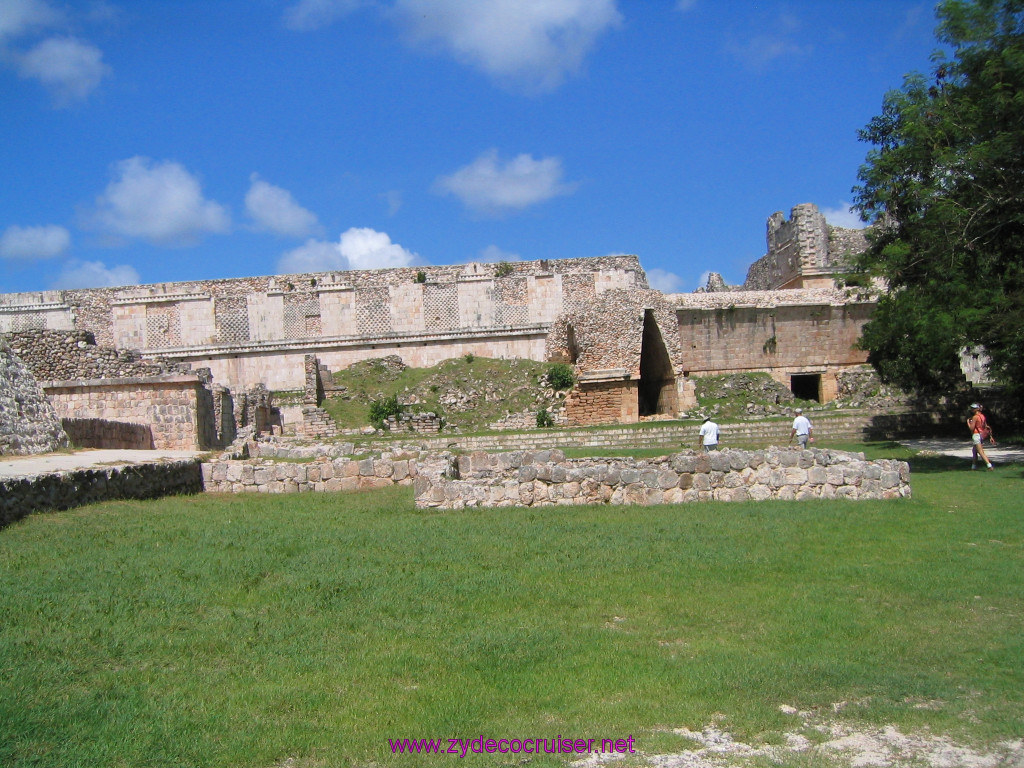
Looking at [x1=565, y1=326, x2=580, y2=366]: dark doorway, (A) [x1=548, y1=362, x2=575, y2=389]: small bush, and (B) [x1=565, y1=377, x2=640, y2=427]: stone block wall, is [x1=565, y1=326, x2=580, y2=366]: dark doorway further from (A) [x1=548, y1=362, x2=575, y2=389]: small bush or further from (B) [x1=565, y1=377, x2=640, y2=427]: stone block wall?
(B) [x1=565, y1=377, x2=640, y2=427]: stone block wall

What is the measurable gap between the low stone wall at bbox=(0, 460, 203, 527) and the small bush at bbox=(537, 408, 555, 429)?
582 inches

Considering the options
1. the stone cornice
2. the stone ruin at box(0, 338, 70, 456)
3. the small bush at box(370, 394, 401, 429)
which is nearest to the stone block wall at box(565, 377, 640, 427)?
the small bush at box(370, 394, 401, 429)

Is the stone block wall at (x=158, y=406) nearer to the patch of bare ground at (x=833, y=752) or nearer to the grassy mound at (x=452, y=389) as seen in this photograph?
the grassy mound at (x=452, y=389)

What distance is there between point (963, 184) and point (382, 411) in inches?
728

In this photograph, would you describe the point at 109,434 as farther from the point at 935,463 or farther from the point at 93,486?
the point at 935,463

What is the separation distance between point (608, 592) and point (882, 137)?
1397cm

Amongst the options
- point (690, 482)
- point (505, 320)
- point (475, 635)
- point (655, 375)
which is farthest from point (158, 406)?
point (505, 320)

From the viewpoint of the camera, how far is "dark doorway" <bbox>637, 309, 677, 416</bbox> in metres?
30.0

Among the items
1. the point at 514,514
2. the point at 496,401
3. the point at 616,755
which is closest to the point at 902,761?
the point at 616,755

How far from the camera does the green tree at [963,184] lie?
1401 centimetres

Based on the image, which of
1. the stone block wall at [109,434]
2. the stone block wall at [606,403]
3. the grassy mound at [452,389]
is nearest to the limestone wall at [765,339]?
the stone block wall at [606,403]

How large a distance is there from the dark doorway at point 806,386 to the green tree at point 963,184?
14.8 m

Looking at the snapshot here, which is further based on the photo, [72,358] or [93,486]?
[72,358]

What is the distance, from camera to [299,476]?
13.8 metres
